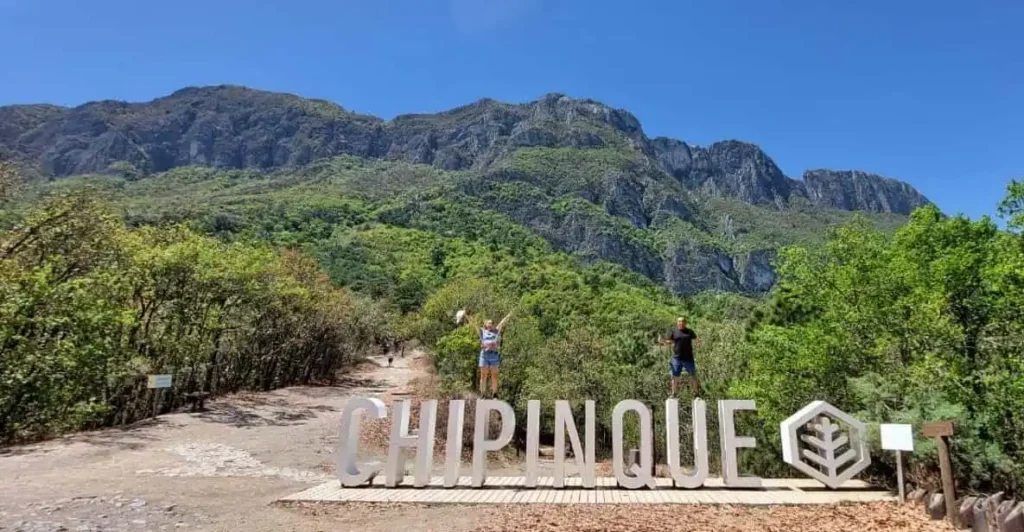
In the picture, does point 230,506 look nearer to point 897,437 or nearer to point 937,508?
point 897,437

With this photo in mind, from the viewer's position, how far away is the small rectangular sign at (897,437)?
8086mm

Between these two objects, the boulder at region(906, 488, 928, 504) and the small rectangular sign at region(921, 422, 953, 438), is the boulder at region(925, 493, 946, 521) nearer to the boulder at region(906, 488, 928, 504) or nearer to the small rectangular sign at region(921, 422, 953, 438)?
the boulder at region(906, 488, 928, 504)

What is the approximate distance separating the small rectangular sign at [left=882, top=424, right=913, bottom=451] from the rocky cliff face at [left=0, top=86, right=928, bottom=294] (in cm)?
10429

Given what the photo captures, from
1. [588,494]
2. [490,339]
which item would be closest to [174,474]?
[490,339]

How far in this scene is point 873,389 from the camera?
12.3m

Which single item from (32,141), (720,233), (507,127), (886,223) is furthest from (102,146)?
(886,223)

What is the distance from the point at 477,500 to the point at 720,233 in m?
150

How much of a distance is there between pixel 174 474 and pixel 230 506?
2.70m

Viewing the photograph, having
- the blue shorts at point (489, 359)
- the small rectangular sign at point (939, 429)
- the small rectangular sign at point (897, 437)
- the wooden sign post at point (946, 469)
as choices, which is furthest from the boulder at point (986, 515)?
the blue shorts at point (489, 359)

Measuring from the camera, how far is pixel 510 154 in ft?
509

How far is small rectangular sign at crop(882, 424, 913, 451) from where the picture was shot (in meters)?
8.09

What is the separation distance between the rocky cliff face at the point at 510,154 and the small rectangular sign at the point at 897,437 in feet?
342

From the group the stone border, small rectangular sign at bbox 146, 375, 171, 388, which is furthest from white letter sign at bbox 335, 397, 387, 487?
small rectangular sign at bbox 146, 375, 171, 388

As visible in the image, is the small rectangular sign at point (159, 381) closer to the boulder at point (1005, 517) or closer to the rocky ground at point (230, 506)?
the rocky ground at point (230, 506)
